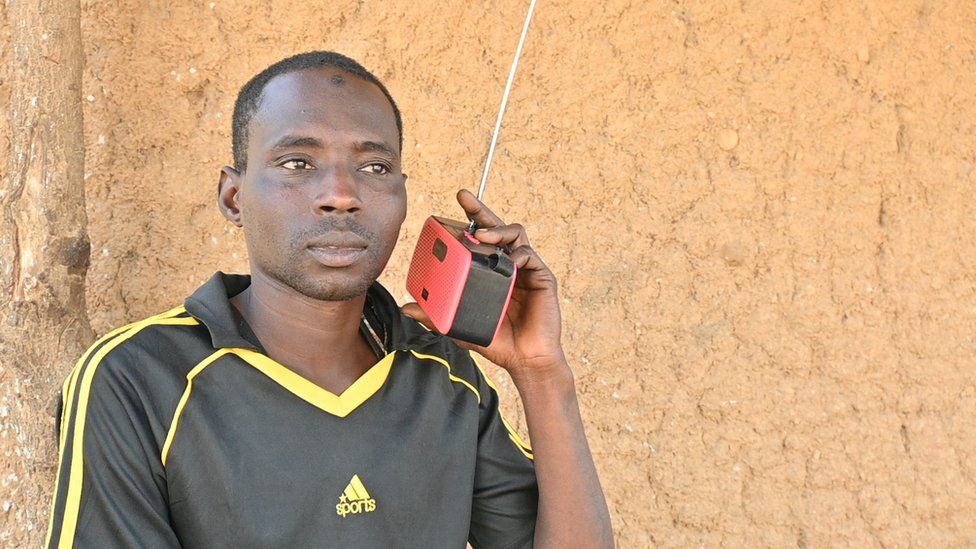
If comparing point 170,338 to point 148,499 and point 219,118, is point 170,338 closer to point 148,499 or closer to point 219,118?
point 148,499

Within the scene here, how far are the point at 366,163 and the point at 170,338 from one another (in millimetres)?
396

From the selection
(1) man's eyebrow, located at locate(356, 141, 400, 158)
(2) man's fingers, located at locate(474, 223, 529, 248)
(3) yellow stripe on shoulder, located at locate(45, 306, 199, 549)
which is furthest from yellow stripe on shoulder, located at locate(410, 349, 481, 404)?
(3) yellow stripe on shoulder, located at locate(45, 306, 199, 549)


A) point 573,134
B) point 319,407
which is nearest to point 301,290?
point 319,407

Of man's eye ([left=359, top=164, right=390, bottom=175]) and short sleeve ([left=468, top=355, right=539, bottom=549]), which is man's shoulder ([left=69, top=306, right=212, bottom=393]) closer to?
man's eye ([left=359, top=164, right=390, bottom=175])

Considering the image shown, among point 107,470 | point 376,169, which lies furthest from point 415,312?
point 107,470

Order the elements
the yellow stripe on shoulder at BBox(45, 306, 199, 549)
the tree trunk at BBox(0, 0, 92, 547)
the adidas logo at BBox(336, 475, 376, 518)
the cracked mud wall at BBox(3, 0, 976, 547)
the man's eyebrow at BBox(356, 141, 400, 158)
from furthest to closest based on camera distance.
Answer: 1. the cracked mud wall at BBox(3, 0, 976, 547)
2. the tree trunk at BBox(0, 0, 92, 547)
3. the man's eyebrow at BBox(356, 141, 400, 158)
4. the adidas logo at BBox(336, 475, 376, 518)
5. the yellow stripe on shoulder at BBox(45, 306, 199, 549)

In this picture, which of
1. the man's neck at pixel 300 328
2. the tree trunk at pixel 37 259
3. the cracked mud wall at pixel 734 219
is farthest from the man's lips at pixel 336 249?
the cracked mud wall at pixel 734 219

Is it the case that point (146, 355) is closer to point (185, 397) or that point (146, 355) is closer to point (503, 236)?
point (185, 397)

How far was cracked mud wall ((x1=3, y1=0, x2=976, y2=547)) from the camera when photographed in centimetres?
256

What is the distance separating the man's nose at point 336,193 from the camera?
159 cm

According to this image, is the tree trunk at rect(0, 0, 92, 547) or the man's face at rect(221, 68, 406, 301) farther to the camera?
the tree trunk at rect(0, 0, 92, 547)

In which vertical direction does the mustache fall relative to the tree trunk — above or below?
above

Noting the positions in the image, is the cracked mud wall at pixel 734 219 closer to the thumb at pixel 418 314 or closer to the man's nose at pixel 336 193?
the thumb at pixel 418 314

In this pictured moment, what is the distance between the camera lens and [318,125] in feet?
5.33
